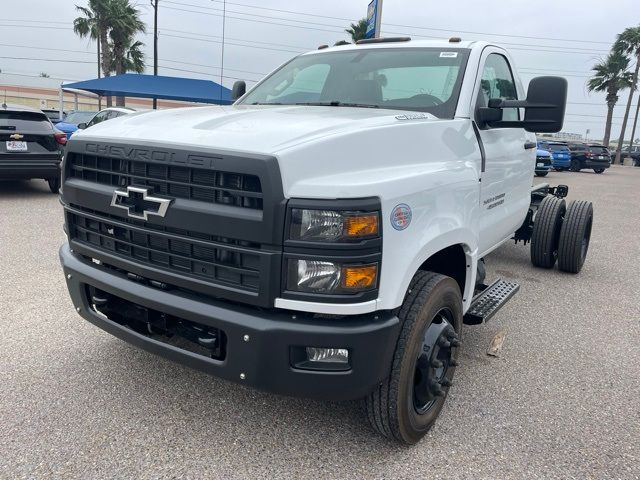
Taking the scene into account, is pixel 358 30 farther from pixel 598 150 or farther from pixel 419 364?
pixel 419 364

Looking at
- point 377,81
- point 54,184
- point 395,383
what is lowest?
point 54,184

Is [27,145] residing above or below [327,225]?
below

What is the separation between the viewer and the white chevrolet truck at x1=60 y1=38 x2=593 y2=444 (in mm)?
2066

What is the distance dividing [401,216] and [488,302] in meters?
1.64

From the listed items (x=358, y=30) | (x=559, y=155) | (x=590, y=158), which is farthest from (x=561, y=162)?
(x=358, y=30)

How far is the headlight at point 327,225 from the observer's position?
203 centimetres

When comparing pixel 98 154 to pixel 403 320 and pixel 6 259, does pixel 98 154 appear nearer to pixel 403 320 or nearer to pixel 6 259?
pixel 403 320

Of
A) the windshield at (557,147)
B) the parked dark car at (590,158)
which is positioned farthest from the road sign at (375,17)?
the parked dark car at (590,158)

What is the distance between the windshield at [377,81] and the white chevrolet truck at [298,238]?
6 centimetres

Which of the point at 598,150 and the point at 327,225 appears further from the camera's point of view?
the point at 598,150

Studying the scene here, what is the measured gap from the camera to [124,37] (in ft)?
116

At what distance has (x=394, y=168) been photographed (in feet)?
7.83

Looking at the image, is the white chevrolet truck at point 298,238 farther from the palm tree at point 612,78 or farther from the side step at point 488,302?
the palm tree at point 612,78

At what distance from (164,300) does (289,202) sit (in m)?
0.77
